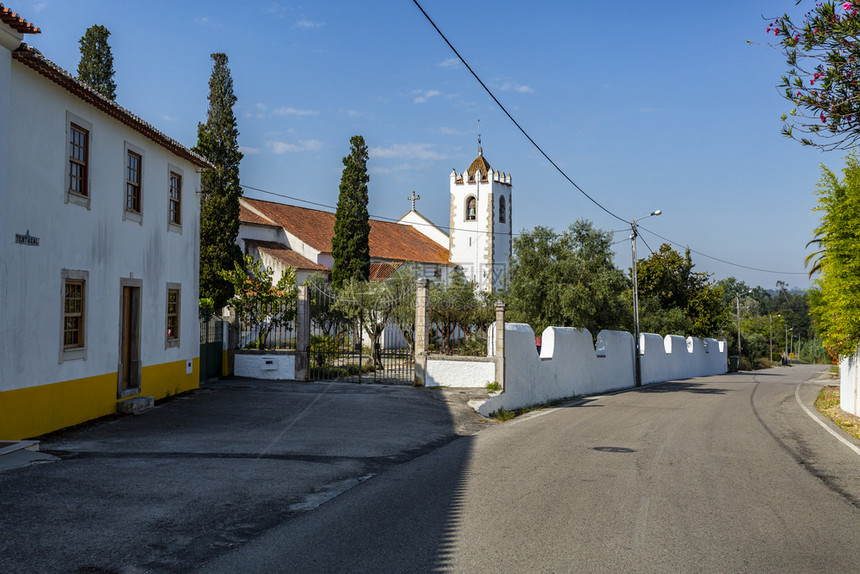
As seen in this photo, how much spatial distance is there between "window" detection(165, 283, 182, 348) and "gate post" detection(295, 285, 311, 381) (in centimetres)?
349

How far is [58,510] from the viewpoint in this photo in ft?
23.1

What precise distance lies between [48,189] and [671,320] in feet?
130

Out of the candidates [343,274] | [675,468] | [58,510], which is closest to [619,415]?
[675,468]

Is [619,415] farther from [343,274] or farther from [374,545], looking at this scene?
[343,274]

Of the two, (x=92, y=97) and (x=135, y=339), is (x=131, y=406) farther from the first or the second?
(x=92, y=97)

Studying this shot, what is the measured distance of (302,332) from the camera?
791 inches

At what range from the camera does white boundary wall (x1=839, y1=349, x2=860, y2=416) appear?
17.3 meters

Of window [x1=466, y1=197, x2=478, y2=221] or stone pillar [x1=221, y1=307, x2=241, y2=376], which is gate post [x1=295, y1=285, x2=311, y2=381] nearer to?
stone pillar [x1=221, y1=307, x2=241, y2=376]

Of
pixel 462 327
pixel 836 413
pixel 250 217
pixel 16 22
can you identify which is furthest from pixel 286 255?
pixel 16 22

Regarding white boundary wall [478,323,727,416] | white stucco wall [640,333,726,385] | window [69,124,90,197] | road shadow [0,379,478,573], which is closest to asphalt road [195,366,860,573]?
road shadow [0,379,478,573]

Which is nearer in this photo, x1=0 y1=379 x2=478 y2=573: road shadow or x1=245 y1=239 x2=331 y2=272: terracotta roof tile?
x1=0 y1=379 x2=478 y2=573: road shadow

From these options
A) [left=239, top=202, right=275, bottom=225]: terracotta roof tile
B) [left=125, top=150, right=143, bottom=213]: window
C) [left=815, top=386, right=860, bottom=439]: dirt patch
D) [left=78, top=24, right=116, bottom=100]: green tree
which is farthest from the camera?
[left=239, top=202, right=275, bottom=225]: terracotta roof tile

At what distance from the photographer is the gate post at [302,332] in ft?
65.2

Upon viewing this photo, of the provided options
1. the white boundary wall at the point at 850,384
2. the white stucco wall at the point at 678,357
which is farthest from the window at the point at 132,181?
the white stucco wall at the point at 678,357
